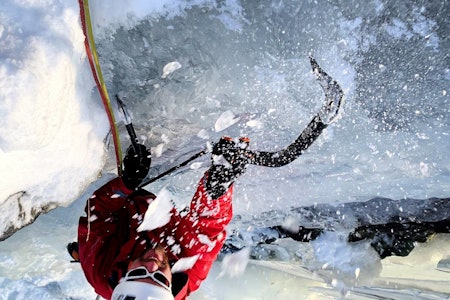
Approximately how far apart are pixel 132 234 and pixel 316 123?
118 cm

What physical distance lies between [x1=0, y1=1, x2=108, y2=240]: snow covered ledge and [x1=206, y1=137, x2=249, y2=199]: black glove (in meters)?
0.63

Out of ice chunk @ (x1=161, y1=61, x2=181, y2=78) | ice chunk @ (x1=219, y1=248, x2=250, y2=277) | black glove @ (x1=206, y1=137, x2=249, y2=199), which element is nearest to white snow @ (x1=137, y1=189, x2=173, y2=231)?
black glove @ (x1=206, y1=137, x2=249, y2=199)

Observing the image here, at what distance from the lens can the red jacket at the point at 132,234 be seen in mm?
2256

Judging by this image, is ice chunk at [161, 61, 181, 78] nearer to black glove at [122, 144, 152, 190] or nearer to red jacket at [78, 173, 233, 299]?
black glove at [122, 144, 152, 190]

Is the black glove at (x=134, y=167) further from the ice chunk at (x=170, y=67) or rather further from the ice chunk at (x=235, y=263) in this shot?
the ice chunk at (x=235, y=263)

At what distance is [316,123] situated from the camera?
222cm

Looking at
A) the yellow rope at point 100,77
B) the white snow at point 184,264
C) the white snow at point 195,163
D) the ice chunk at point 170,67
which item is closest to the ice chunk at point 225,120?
the white snow at point 195,163

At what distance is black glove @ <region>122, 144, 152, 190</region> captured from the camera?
225cm

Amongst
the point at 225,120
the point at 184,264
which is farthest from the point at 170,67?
the point at 184,264

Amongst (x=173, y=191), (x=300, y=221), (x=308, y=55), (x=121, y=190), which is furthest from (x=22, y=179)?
(x=300, y=221)

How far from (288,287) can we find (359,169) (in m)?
Result: 3.09

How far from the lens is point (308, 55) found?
246 cm

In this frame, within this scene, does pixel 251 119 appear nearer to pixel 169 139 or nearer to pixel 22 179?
pixel 169 139

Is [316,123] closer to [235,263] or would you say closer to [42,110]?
[42,110]
